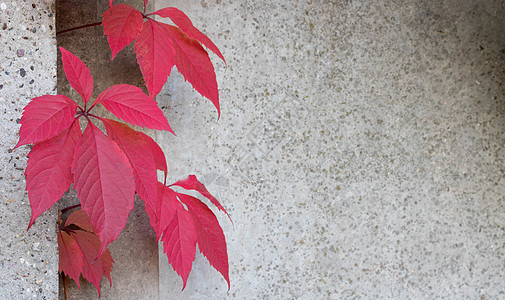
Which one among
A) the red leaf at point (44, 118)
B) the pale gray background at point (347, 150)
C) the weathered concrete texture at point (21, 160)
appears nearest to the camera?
the red leaf at point (44, 118)

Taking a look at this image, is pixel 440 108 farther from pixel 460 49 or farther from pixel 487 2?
pixel 487 2

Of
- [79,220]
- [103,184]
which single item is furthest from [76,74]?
[79,220]

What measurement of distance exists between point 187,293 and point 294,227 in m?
0.35

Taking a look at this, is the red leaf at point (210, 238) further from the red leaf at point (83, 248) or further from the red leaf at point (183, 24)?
the red leaf at point (183, 24)

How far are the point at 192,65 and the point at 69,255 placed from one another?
1.62 feet

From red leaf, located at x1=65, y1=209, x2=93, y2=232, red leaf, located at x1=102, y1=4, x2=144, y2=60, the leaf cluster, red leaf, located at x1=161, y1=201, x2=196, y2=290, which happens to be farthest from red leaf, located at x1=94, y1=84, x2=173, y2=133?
red leaf, located at x1=65, y1=209, x2=93, y2=232

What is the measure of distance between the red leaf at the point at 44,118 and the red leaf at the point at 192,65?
260mm

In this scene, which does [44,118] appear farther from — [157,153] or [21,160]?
[157,153]

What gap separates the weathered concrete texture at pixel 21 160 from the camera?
30.2 inches

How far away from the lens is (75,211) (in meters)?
0.94

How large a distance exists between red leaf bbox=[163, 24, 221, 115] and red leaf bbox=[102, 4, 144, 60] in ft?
0.26

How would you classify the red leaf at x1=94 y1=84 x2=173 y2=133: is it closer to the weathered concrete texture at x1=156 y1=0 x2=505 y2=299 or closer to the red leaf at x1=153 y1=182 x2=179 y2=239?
the red leaf at x1=153 y1=182 x2=179 y2=239

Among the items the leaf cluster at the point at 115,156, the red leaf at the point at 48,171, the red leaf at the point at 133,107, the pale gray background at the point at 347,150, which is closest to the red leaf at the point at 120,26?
the leaf cluster at the point at 115,156

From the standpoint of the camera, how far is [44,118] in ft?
2.20
